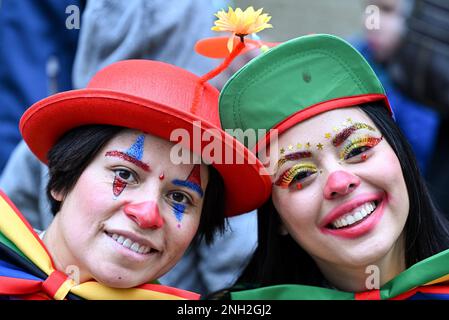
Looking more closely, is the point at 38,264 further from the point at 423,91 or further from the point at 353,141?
the point at 423,91

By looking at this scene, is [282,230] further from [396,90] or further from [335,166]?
[396,90]

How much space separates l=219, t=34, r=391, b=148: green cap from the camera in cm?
234

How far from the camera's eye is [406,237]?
248 centimetres

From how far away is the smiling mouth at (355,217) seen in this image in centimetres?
230

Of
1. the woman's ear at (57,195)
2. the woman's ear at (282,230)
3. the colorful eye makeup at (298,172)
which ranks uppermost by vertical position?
the colorful eye makeup at (298,172)

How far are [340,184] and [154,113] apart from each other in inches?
20.9

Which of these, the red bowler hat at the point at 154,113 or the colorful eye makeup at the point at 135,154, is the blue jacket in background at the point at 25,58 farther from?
the colorful eye makeup at the point at 135,154

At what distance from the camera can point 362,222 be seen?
230 cm

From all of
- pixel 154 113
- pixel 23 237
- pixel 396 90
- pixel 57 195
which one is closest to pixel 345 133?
pixel 154 113

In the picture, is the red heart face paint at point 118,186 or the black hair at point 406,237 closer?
the red heart face paint at point 118,186

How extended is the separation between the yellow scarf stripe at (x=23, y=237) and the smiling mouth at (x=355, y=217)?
795 millimetres

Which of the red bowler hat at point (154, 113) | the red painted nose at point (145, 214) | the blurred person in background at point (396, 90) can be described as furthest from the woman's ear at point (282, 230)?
the blurred person in background at point (396, 90)

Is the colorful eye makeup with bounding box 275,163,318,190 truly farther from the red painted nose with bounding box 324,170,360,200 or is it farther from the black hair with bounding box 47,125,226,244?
→ the black hair with bounding box 47,125,226,244

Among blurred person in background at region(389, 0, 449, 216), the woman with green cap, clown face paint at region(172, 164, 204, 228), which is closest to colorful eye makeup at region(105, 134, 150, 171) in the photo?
clown face paint at region(172, 164, 204, 228)
